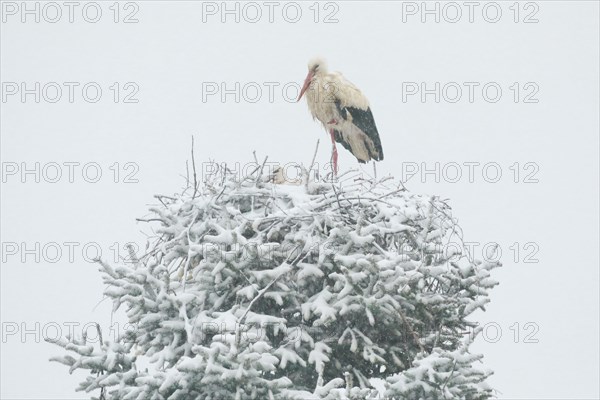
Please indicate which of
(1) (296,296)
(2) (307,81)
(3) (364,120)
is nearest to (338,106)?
(3) (364,120)

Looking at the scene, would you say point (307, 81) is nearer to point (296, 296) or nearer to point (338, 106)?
point (338, 106)

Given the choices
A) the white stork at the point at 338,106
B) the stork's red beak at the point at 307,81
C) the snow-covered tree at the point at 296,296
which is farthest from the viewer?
the stork's red beak at the point at 307,81

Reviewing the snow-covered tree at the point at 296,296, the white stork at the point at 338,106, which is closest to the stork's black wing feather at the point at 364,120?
the white stork at the point at 338,106

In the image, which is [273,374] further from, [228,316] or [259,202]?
[259,202]

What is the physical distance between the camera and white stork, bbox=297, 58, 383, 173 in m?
15.4

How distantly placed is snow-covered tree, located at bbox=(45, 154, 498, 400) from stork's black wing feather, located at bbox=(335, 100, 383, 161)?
13.6 feet

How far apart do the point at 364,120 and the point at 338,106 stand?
1.33ft

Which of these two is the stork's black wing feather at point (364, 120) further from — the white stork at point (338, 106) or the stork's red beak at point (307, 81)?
the stork's red beak at point (307, 81)

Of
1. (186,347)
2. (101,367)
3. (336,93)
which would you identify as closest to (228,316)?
(186,347)

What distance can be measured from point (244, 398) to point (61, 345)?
5.82ft

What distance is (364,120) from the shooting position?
1559 centimetres

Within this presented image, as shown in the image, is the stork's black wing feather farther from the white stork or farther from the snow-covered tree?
the snow-covered tree

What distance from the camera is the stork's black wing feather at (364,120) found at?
1547 centimetres

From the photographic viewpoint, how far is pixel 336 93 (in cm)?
1535
